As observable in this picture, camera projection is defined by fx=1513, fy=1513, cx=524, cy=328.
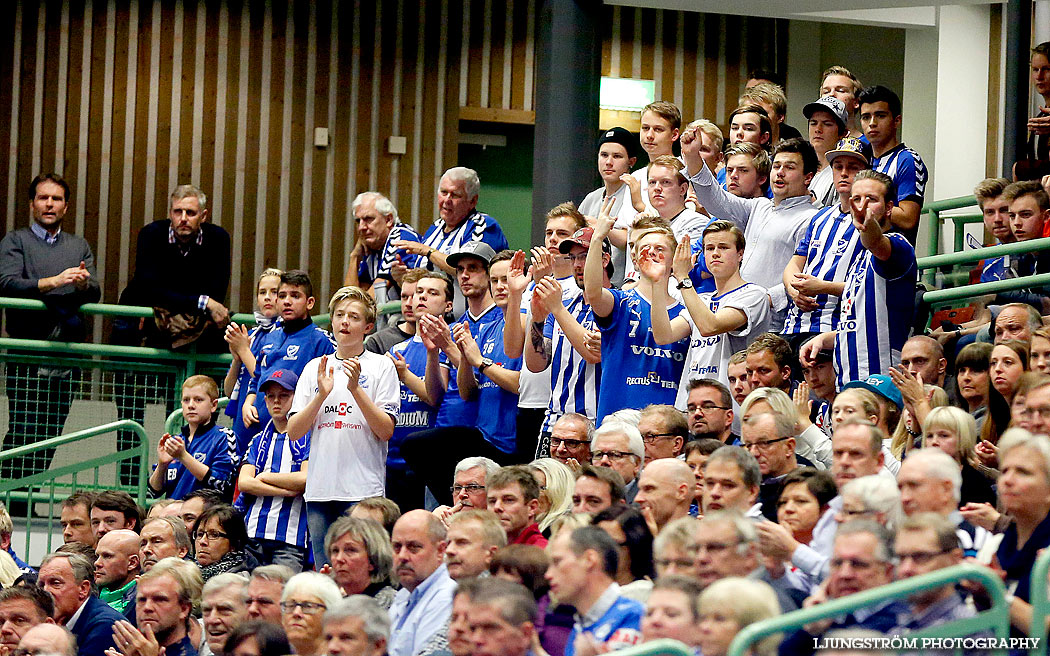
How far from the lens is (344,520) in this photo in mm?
6184

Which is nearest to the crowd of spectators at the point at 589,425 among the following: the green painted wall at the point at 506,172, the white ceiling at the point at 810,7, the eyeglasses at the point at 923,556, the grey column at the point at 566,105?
the eyeglasses at the point at 923,556

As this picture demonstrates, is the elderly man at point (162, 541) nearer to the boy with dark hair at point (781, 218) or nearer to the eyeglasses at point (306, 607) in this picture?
the eyeglasses at point (306, 607)

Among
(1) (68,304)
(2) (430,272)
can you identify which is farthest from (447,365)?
(1) (68,304)

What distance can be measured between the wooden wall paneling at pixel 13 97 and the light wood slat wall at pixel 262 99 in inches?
0.4

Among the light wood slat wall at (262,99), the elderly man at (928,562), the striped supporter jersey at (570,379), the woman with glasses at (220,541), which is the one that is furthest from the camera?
the light wood slat wall at (262,99)

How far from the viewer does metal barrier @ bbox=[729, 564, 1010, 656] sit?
12.7 ft

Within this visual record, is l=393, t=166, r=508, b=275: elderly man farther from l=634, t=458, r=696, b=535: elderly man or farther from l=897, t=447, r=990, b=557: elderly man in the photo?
l=897, t=447, r=990, b=557: elderly man

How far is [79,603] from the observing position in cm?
700

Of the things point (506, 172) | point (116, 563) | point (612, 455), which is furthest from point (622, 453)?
point (506, 172)

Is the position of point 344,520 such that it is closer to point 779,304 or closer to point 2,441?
point 779,304

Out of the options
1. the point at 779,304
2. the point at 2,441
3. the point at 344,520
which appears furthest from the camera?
the point at 2,441

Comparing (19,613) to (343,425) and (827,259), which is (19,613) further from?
(827,259)

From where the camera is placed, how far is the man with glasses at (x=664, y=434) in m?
6.37

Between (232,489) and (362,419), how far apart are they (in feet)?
4.54
